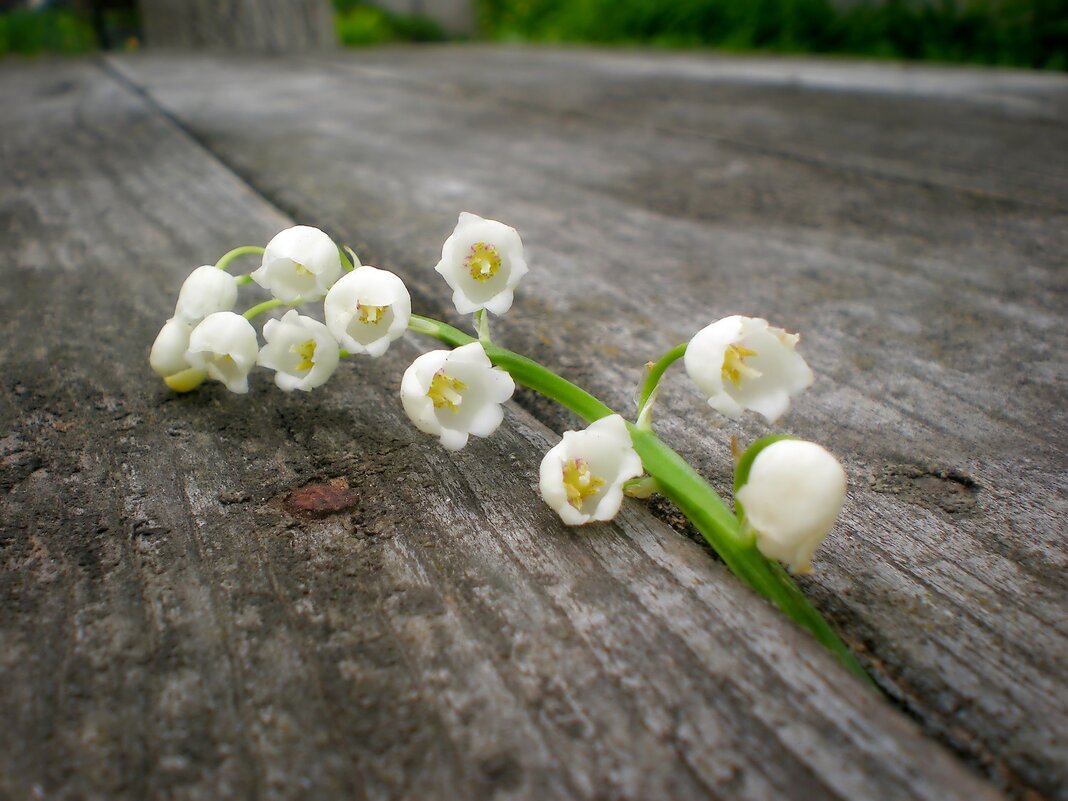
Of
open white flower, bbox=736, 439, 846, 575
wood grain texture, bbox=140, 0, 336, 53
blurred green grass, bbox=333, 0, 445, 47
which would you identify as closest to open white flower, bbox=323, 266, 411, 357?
open white flower, bbox=736, 439, 846, 575

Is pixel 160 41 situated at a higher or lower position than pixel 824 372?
lower

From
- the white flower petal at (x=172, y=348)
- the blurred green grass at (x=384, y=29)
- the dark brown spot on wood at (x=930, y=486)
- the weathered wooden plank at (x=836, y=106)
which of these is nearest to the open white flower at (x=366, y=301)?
the white flower petal at (x=172, y=348)

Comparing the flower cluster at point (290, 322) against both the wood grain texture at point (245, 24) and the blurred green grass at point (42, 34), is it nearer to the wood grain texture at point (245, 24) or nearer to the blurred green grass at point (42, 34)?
the wood grain texture at point (245, 24)

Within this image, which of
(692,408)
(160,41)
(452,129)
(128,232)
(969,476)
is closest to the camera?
(969,476)

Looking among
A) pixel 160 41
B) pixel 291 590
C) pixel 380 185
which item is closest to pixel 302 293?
pixel 291 590

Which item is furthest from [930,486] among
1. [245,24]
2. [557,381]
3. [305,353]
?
[245,24]

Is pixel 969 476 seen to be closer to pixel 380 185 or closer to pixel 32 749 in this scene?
pixel 32 749
